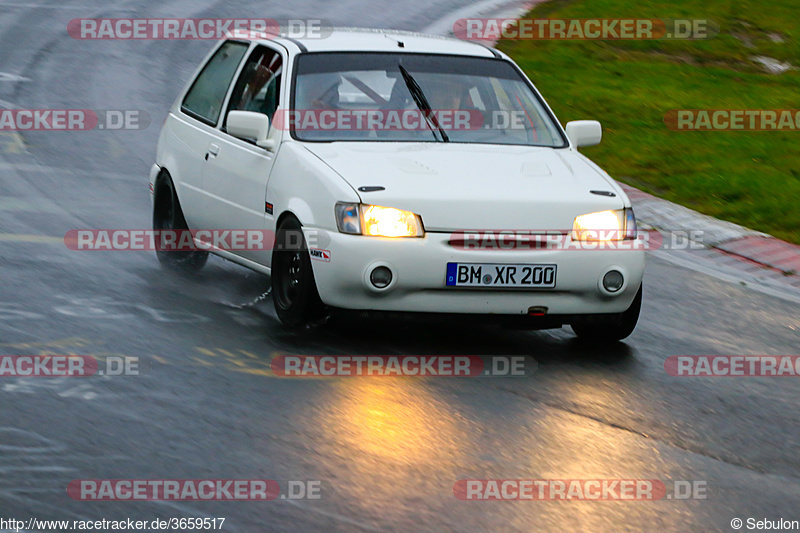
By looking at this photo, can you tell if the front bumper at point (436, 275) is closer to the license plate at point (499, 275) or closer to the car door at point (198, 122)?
the license plate at point (499, 275)

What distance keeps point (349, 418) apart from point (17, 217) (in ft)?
17.6

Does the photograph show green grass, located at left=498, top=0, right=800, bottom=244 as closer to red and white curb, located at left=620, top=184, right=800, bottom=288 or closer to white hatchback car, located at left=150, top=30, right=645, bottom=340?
red and white curb, located at left=620, top=184, right=800, bottom=288

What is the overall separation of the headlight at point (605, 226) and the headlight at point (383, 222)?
85 cm

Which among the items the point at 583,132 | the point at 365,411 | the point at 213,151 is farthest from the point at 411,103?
the point at 365,411

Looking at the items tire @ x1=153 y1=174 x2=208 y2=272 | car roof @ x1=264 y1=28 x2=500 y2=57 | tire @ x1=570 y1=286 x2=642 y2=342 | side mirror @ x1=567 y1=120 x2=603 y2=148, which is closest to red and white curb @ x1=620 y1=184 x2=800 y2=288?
side mirror @ x1=567 y1=120 x2=603 y2=148

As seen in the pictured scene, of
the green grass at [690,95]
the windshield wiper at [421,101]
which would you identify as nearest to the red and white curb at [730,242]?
the green grass at [690,95]

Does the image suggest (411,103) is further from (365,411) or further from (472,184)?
(365,411)

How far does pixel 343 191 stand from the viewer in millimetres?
7117

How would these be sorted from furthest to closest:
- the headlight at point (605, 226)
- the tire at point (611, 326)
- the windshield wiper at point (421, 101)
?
the windshield wiper at point (421, 101)
the tire at point (611, 326)
the headlight at point (605, 226)

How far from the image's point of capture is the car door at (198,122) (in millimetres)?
8977

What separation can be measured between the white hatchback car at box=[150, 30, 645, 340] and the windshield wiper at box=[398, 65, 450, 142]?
1 centimetres

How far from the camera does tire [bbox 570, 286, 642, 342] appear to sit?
24.6 feet

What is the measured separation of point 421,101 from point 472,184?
3.86ft

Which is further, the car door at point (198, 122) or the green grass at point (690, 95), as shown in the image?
the green grass at point (690, 95)
